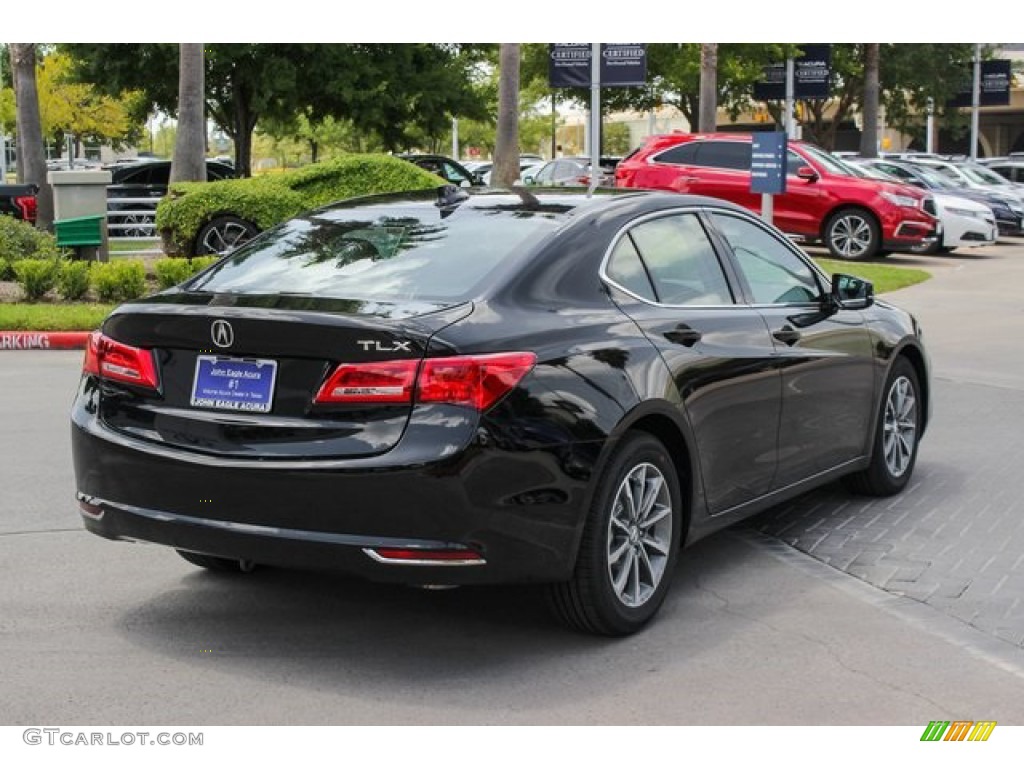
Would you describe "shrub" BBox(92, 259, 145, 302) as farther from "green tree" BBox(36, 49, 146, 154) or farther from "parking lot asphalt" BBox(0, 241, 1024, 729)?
"green tree" BBox(36, 49, 146, 154)

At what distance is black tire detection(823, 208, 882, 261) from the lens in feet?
77.7

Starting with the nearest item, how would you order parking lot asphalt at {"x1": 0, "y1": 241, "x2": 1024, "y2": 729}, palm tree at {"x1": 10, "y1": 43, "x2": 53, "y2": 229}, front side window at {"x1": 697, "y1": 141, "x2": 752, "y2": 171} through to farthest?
parking lot asphalt at {"x1": 0, "y1": 241, "x2": 1024, "y2": 729}, front side window at {"x1": 697, "y1": 141, "x2": 752, "y2": 171}, palm tree at {"x1": 10, "y1": 43, "x2": 53, "y2": 229}

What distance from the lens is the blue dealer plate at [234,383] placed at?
4723 millimetres

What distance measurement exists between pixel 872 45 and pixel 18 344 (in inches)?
1363

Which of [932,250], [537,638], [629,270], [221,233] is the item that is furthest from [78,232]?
[932,250]

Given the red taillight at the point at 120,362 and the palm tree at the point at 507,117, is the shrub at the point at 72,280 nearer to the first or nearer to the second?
the red taillight at the point at 120,362

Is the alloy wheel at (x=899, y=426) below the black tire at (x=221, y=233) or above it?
below

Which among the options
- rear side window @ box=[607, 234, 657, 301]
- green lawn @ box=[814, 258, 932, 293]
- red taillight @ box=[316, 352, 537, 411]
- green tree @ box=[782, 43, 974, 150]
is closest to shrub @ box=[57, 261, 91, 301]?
green lawn @ box=[814, 258, 932, 293]

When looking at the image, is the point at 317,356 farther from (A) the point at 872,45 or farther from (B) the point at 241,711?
(A) the point at 872,45

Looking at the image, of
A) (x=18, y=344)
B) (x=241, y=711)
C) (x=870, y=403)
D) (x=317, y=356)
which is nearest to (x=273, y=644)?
(x=241, y=711)

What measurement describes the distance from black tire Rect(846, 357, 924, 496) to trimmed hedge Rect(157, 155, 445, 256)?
10723 mm

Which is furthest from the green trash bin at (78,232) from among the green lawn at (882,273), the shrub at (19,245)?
the green lawn at (882,273)

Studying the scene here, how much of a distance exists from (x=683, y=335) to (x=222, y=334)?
176cm

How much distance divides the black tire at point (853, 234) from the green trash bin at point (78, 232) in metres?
12.0
